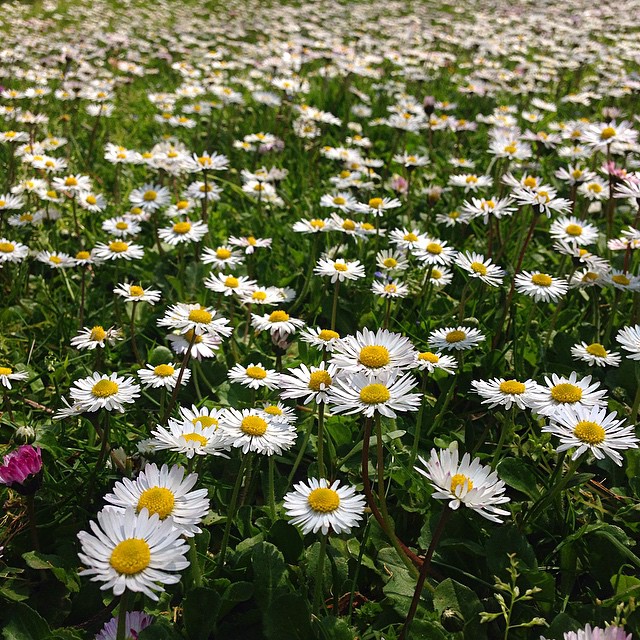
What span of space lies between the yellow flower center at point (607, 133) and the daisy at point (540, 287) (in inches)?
52.2

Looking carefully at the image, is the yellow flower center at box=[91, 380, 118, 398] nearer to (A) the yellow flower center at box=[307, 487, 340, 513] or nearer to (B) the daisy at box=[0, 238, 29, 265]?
(A) the yellow flower center at box=[307, 487, 340, 513]

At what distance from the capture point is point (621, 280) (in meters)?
2.32

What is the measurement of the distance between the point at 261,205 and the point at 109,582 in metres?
2.52

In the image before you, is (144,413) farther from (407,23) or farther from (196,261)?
(407,23)

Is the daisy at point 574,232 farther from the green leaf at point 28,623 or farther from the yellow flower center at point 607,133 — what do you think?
the green leaf at point 28,623

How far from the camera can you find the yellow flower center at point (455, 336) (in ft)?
6.61

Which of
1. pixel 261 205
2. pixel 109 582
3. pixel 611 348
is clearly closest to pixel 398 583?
pixel 109 582

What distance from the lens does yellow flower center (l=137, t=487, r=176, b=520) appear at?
130 centimetres

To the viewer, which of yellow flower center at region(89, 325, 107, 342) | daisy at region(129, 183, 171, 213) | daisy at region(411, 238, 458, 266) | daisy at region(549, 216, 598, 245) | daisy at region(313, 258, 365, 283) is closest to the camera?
yellow flower center at region(89, 325, 107, 342)

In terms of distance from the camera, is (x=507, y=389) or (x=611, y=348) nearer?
(x=507, y=389)

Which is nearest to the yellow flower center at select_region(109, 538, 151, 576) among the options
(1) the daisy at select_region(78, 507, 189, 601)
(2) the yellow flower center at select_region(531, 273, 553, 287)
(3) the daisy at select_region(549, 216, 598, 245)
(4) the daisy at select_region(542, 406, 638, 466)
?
(1) the daisy at select_region(78, 507, 189, 601)

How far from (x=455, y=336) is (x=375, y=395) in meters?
0.70

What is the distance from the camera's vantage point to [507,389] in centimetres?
172

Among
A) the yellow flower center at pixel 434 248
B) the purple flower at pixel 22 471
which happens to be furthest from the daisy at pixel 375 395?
the yellow flower center at pixel 434 248
